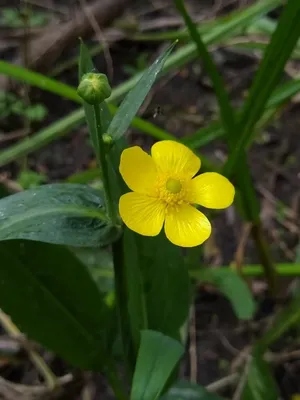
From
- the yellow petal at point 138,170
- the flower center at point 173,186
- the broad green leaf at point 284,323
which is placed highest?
the yellow petal at point 138,170

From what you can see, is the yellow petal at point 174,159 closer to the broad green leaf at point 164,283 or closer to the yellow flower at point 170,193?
the yellow flower at point 170,193

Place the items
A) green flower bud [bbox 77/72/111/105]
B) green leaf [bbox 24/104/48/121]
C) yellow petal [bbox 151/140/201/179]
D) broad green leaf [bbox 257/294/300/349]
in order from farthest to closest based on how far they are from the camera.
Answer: green leaf [bbox 24/104/48/121] < broad green leaf [bbox 257/294/300/349] < yellow petal [bbox 151/140/201/179] < green flower bud [bbox 77/72/111/105]

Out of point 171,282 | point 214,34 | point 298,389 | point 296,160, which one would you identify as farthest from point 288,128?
point 171,282

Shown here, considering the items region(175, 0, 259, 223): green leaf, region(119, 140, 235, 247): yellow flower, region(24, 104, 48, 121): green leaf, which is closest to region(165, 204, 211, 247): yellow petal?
region(119, 140, 235, 247): yellow flower

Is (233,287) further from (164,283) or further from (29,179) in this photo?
(29,179)

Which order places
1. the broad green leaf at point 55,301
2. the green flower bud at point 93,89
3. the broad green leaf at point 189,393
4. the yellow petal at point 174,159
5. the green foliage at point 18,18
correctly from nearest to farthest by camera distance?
the green flower bud at point 93,89 < the yellow petal at point 174,159 < the broad green leaf at point 55,301 < the broad green leaf at point 189,393 < the green foliage at point 18,18

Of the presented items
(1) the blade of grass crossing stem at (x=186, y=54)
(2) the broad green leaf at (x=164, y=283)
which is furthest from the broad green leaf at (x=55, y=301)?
(1) the blade of grass crossing stem at (x=186, y=54)

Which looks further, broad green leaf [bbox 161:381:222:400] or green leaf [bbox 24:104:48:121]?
green leaf [bbox 24:104:48:121]

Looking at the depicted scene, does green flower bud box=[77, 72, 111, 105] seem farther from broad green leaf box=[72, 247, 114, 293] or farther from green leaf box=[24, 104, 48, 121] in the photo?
green leaf box=[24, 104, 48, 121]
